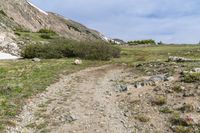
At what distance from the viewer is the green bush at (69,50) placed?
183 feet

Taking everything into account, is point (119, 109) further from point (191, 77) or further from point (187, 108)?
point (191, 77)

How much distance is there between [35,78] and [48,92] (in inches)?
218

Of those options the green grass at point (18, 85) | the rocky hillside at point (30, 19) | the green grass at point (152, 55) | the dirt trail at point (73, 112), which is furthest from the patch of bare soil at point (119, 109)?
the rocky hillside at point (30, 19)

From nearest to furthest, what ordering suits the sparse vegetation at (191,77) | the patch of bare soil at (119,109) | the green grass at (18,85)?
the patch of bare soil at (119,109), the green grass at (18,85), the sparse vegetation at (191,77)

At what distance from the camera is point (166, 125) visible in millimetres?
16922

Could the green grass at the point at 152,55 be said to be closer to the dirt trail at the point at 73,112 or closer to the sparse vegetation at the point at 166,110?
the dirt trail at the point at 73,112

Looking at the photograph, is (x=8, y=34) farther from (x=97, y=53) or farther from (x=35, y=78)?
(x=35, y=78)

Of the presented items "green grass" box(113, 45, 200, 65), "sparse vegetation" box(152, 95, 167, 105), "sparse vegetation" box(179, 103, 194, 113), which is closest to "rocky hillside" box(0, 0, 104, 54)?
"green grass" box(113, 45, 200, 65)

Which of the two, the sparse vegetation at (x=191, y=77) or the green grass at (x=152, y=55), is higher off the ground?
the sparse vegetation at (x=191, y=77)

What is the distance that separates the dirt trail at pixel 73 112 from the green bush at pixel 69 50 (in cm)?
2904

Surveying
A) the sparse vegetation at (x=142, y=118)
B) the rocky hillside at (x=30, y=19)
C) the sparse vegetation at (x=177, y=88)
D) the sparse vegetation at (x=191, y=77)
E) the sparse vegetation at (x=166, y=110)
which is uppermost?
the rocky hillside at (x=30, y=19)

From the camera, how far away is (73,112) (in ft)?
63.0

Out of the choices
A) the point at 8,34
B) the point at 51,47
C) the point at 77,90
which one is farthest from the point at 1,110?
the point at 8,34

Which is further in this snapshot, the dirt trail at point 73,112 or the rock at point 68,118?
the rock at point 68,118
